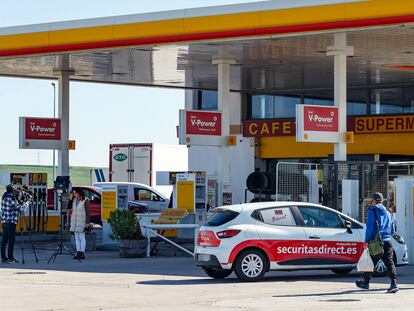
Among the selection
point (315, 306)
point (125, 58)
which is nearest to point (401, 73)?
point (125, 58)

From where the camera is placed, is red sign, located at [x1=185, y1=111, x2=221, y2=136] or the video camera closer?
the video camera

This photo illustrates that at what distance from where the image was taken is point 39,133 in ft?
107

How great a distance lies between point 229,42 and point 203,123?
9.78 feet

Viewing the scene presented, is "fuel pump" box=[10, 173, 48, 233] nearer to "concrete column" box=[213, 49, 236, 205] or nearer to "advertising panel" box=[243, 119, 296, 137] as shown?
"concrete column" box=[213, 49, 236, 205]

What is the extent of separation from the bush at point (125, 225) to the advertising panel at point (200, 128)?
243 centimetres

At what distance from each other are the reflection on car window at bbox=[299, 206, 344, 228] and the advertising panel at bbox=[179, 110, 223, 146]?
27.2ft

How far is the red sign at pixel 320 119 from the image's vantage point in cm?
2556

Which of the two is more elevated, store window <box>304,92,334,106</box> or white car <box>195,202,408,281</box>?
store window <box>304,92,334,106</box>

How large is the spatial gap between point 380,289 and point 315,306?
3125 mm

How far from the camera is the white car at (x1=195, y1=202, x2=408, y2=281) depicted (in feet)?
64.8

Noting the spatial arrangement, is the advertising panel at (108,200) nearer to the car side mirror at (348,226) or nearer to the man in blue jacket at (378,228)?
the car side mirror at (348,226)

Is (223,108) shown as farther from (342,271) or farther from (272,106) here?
(272,106)

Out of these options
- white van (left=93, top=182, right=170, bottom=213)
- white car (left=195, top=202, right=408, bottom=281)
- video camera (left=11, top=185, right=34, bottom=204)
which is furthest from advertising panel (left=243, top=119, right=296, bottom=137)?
white car (left=195, top=202, right=408, bottom=281)

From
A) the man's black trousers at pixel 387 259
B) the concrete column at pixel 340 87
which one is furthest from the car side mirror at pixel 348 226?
the concrete column at pixel 340 87
